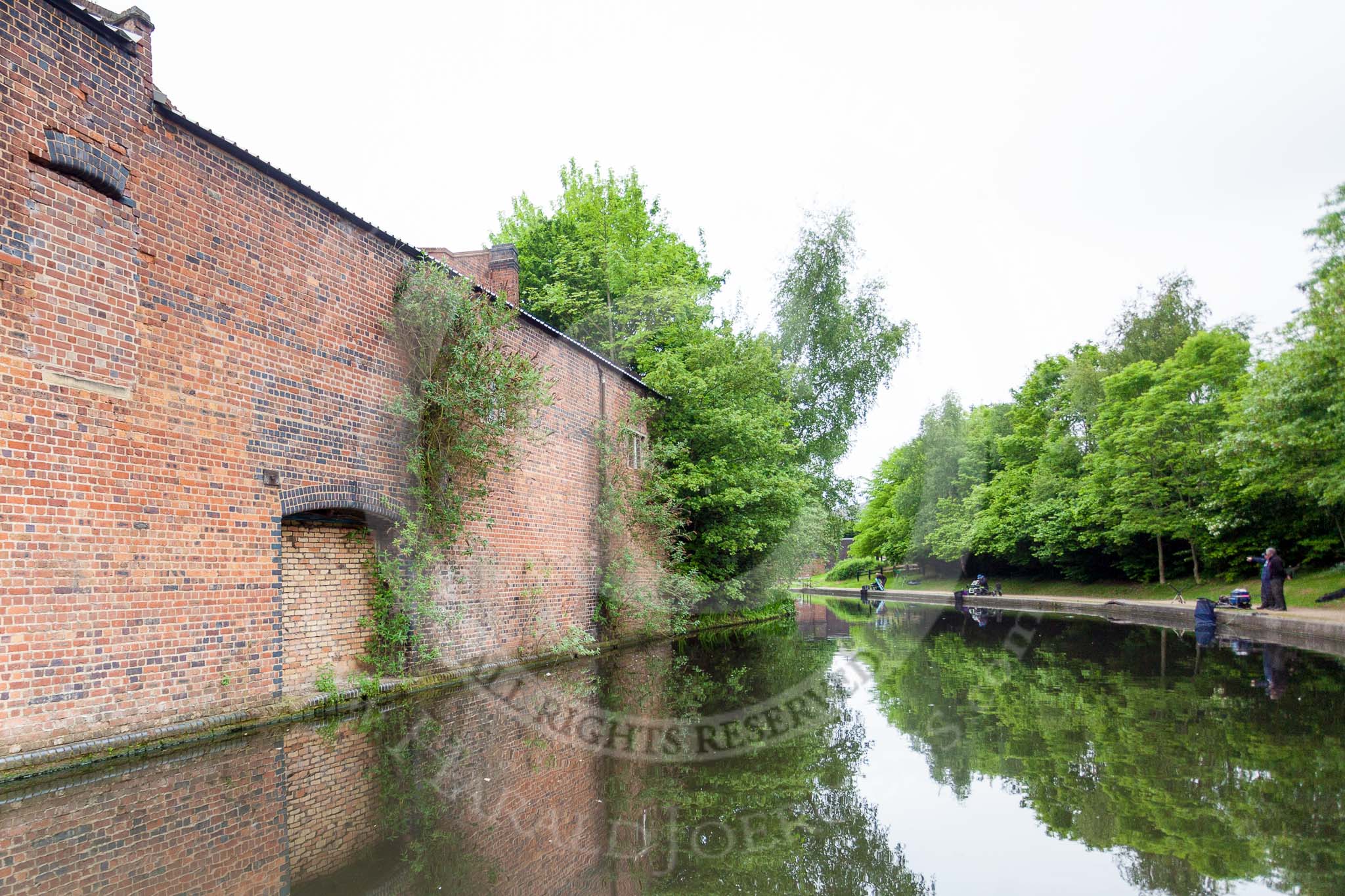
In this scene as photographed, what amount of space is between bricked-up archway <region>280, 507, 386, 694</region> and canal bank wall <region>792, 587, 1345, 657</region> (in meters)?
14.4

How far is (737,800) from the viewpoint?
5.00 metres

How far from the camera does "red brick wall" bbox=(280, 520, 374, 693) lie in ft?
27.2

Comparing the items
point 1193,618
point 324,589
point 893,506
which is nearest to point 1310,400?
point 1193,618

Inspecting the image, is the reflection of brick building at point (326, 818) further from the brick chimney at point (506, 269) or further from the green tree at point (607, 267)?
the green tree at point (607, 267)

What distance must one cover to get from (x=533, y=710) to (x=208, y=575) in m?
3.44

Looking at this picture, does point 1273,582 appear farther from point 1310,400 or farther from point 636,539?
point 636,539

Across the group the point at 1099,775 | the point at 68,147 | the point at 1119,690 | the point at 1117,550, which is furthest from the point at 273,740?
the point at 1117,550

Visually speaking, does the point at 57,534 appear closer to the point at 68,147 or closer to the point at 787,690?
the point at 68,147

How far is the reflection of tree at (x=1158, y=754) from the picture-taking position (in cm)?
398

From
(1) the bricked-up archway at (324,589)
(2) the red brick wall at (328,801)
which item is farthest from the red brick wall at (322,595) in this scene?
(2) the red brick wall at (328,801)

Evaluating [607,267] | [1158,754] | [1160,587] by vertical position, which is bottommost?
[1160,587]

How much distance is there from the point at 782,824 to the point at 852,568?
64.0 metres

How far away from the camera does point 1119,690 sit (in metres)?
8.83

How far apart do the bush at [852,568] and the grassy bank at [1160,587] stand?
1216 cm
